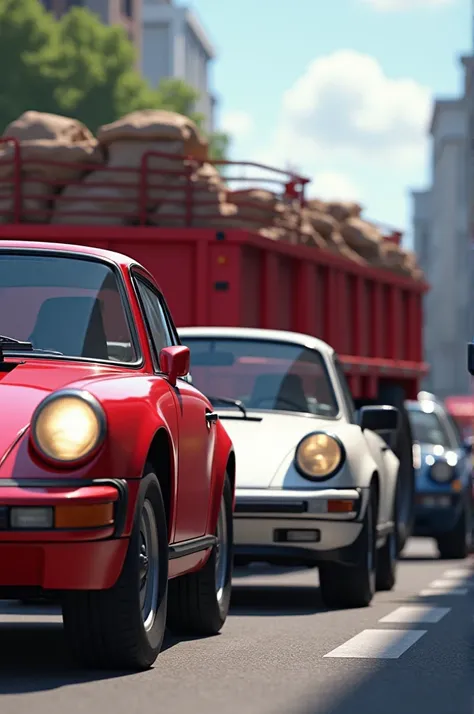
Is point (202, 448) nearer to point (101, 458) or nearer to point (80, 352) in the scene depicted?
point (80, 352)

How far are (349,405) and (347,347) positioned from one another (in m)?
5.76

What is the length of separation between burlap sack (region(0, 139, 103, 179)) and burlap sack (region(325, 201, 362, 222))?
4.36 metres

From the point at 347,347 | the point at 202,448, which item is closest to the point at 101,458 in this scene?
→ the point at 202,448

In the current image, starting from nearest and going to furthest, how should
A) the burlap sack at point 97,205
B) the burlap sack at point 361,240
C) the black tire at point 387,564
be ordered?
the black tire at point 387,564
the burlap sack at point 97,205
the burlap sack at point 361,240

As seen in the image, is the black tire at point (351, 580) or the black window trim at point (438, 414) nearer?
the black tire at point (351, 580)

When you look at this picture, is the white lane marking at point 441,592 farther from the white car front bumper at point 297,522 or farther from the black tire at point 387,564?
the white car front bumper at point 297,522

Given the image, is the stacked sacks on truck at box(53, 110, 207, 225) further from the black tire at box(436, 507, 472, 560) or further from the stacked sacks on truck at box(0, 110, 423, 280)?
the black tire at box(436, 507, 472, 560)

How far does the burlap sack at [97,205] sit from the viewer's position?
627 inches

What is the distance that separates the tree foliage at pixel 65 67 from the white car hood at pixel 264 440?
157ft

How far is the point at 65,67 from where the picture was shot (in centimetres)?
6009

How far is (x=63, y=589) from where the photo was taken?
6648 mm

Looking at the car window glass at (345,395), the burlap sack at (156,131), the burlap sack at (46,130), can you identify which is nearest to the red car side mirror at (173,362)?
the car window glass at (345,395)

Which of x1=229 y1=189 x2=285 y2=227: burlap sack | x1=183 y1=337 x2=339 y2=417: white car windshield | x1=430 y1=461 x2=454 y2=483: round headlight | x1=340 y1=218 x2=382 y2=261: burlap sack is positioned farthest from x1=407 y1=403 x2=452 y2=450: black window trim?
x1=183 y1=337 x2=339 y2=417: white car windshield

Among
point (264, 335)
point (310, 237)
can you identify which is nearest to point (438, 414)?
point (310, 237)
